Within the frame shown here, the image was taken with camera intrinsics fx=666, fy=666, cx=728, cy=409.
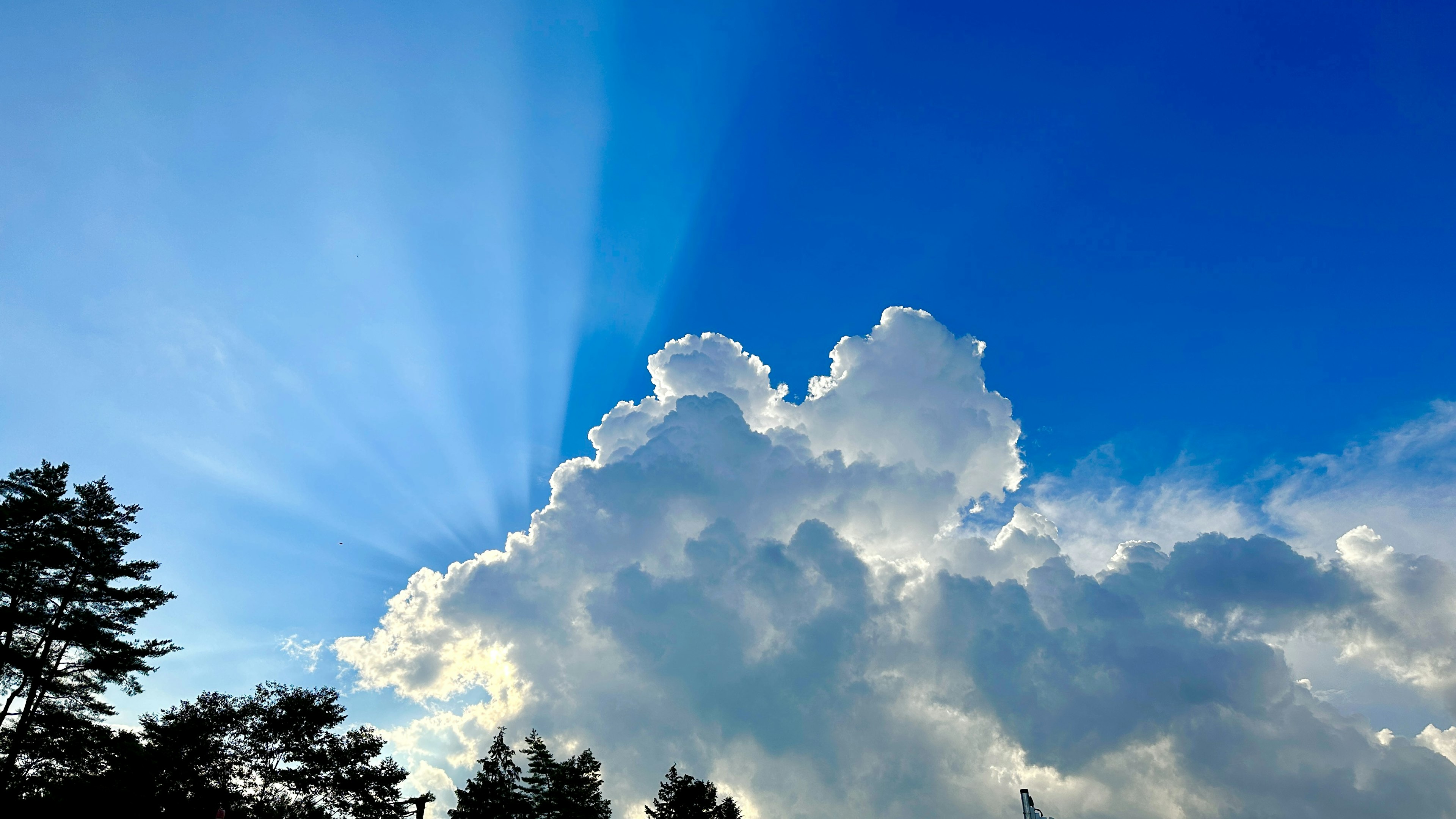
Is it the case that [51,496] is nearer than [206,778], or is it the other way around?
[51,496]

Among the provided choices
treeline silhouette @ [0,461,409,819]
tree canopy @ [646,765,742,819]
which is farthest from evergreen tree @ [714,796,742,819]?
treeline silhouette @ [0,461,409,819]

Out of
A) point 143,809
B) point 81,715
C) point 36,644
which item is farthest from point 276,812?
point 36,644

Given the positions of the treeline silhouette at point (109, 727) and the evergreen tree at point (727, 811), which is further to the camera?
the evergreen tree at point (727, 811)

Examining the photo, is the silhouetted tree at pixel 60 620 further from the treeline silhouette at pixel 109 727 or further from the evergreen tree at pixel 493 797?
the evergreen tree at pixel 493 797

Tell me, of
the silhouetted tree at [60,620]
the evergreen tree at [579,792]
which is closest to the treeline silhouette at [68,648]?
the silhouetted tree at [60,620]

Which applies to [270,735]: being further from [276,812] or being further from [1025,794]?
[1025,794]

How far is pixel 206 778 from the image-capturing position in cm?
5322

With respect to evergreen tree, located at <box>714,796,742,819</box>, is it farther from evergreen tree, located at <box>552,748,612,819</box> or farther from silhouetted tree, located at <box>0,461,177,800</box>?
silhouetted tree, located at <box>0,461,177,800</box>

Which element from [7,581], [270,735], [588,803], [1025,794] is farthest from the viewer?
[588,803]

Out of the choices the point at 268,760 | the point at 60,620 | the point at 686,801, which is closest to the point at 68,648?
the point at 60,620

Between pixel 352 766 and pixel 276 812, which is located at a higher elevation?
pixel 352 766

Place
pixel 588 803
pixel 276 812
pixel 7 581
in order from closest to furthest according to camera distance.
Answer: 1. pixel 7 581
2. pixel 276 812
3. pixel 588 803

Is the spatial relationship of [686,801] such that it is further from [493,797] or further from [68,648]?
[68,648]

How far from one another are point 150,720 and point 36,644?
944 inches
